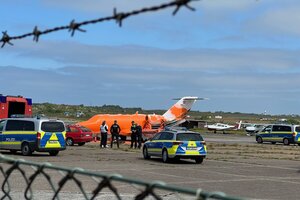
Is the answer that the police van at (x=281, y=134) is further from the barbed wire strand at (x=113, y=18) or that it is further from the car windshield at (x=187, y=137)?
the barbed wire strand at (x=113, y=18)

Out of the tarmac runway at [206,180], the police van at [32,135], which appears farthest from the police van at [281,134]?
the police van at [32,135]

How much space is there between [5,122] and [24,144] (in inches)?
63.7

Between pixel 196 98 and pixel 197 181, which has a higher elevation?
pixel 196 98

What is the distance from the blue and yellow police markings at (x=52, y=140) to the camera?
25.9 metres

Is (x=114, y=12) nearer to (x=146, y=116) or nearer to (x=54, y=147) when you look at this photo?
(x=54, y=147)

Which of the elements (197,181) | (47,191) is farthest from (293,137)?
(47,191)

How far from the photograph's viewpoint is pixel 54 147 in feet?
86.3

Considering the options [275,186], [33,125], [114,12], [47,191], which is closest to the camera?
[114,12]

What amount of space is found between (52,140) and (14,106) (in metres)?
10.9

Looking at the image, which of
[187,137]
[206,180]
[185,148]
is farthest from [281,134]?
[206,180]

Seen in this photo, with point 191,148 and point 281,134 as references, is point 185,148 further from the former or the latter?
point 281,134

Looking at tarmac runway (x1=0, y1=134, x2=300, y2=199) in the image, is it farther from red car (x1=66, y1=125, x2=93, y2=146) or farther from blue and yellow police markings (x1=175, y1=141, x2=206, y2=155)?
red car (x1=66, y1=125, x2=93, y2=146)

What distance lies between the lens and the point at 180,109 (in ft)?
185

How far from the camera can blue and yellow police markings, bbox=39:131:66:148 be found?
2588cm
